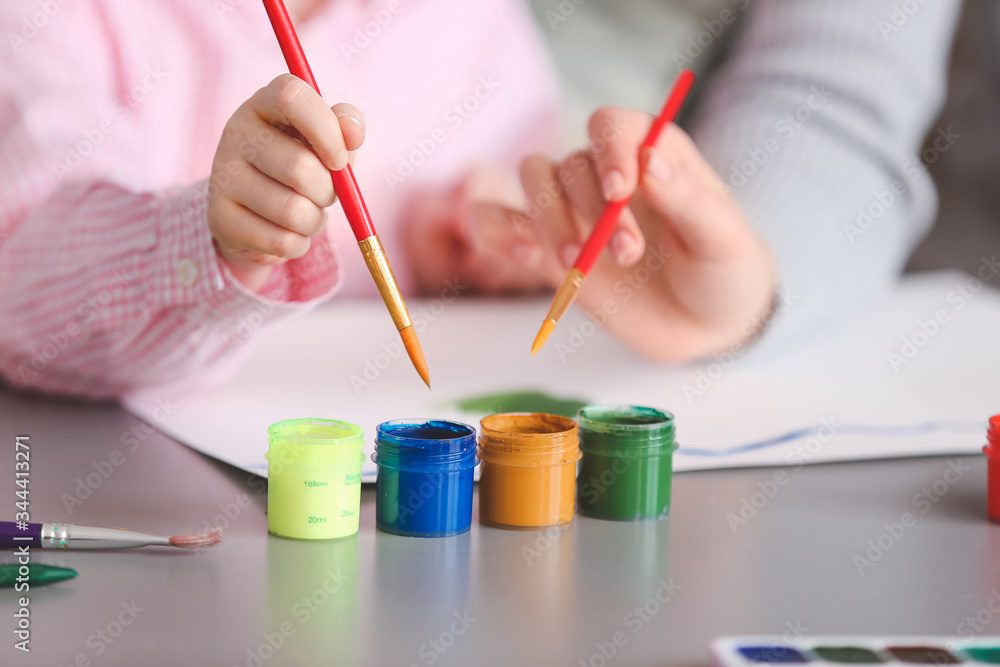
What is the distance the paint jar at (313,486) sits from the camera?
0.55 meters

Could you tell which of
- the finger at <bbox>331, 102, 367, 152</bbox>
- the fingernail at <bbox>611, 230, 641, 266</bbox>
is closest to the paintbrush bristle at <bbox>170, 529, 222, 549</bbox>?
the finger at <bbox>331, 102, 367, 152</bbox>

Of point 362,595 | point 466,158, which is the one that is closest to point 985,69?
point 466,158

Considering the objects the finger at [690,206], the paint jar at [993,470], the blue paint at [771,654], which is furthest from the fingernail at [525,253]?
the blue paint at [771,654]

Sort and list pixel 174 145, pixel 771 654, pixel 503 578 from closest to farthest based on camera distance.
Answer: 1. pixel 771 654
2. pixel 503 578
3. pixel 174 145

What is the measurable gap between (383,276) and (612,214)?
9.4 inches

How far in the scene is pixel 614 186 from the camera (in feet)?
2.38

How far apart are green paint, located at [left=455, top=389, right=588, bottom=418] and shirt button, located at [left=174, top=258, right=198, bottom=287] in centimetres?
23

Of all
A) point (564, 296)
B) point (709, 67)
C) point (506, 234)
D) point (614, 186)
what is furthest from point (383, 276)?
point (709, 67)

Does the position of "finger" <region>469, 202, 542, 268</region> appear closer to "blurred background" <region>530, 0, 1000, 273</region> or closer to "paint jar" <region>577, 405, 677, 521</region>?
"paint jar" <region>577, 405, 677, 521</region>

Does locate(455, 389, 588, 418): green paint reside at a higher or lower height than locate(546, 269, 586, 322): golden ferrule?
lower

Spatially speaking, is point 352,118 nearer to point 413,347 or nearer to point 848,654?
point 413,347

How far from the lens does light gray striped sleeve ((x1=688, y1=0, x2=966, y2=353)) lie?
1.13 m

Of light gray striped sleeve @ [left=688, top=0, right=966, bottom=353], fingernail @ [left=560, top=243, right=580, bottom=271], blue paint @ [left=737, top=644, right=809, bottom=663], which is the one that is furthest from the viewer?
light gray striped sleeve @ [left=688, top=0, right=966, bottom=353]

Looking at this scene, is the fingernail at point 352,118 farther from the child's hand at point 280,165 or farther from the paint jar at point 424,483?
the paint jar at point 424,483
